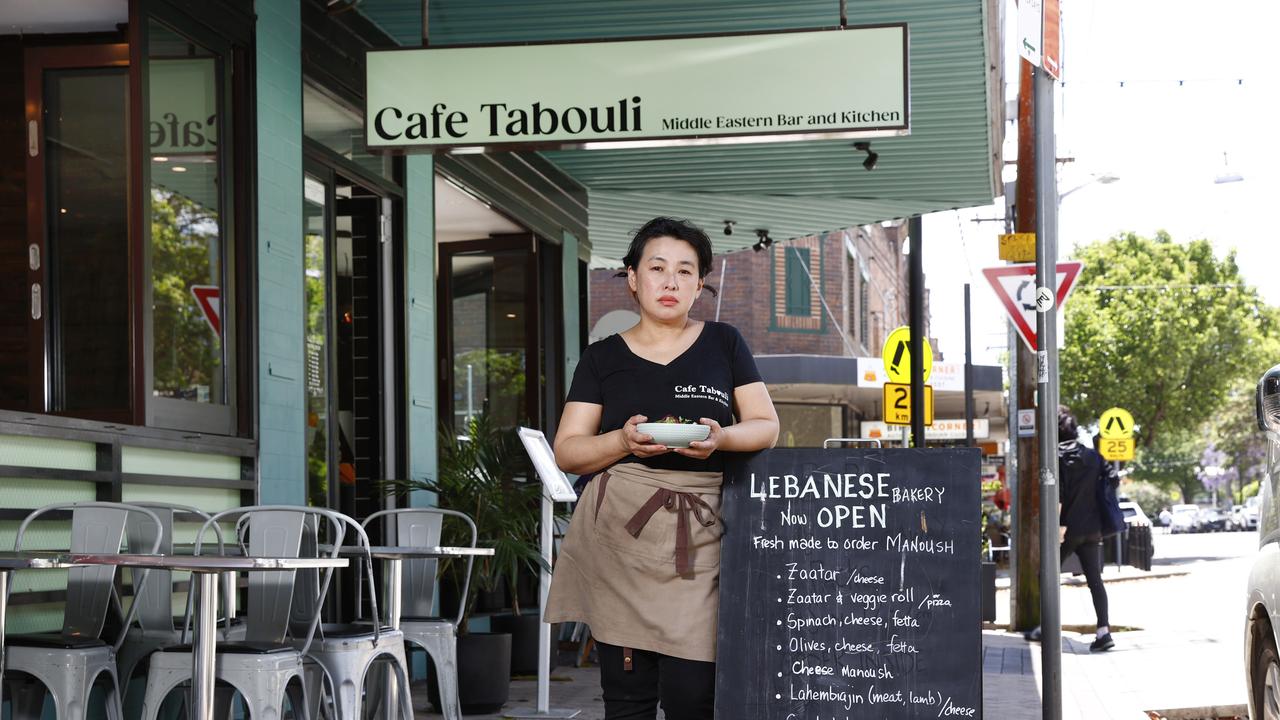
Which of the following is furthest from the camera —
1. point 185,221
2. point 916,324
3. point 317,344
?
point 916,324

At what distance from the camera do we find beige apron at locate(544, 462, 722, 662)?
12.6 feet

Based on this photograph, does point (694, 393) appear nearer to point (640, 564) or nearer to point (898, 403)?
point (640, 564)

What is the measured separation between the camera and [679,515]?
3.92 m

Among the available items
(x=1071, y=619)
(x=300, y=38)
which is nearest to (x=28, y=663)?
(x=300, y=38)

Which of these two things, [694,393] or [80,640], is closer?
[694,393]

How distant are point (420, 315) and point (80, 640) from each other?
4808mm

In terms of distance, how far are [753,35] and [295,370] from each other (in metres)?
2.88

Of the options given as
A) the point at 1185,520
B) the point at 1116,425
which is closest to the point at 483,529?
the point at 1116,425

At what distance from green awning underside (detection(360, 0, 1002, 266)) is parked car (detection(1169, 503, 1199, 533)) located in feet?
195

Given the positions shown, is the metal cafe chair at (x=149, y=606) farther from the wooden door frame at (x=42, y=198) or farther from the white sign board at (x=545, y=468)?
the white sign board at (x=545, y=468)

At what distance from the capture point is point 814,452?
4527 millimetres

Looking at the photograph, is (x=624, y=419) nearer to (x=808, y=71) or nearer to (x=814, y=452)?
(x=814, y=452)

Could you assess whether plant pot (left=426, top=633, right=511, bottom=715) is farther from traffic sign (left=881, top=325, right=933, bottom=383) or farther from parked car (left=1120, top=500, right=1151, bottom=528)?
traffic sign (left=881, top=325, right=933, bottom=383)

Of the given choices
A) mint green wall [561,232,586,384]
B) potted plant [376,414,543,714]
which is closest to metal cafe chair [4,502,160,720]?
potted plant [376,414,543,714]
